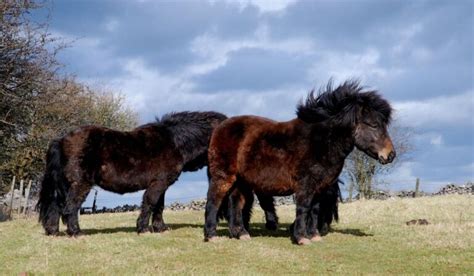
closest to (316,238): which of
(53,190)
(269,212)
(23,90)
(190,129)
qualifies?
A: (269,212)

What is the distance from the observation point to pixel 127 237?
11125 mm

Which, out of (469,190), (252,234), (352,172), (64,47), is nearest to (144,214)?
(252,234)

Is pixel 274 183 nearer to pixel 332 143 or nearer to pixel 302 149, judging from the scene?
pixel 302 149

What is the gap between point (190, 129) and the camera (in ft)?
→ 39.5

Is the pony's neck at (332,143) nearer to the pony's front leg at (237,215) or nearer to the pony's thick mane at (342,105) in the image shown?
the pony's thick mane at (342,105)

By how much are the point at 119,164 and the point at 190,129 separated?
172cm

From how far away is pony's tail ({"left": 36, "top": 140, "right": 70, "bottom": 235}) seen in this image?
11508 mm

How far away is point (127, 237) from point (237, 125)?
3.20m

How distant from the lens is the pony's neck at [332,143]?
9867 mm

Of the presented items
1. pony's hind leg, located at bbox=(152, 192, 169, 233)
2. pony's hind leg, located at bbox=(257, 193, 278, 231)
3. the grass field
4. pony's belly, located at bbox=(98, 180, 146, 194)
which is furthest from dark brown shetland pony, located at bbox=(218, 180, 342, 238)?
pony's belly, located at bbox=(98, 180, 146, 194)

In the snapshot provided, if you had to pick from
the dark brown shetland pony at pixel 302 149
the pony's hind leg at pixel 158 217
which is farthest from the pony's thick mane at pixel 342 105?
the pony's hind leg at pixel 158 217

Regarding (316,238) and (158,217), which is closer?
(316,238)

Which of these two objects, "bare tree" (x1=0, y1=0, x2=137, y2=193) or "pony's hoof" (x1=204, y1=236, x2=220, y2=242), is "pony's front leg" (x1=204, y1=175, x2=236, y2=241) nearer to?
"pony's hoof" (x1=204, y1=236, x2=220, y2=242)

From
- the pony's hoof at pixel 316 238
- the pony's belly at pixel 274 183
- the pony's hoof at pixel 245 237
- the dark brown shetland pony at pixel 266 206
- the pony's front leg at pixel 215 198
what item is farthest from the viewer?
the dark brown shetland pony at pixel 266 206
